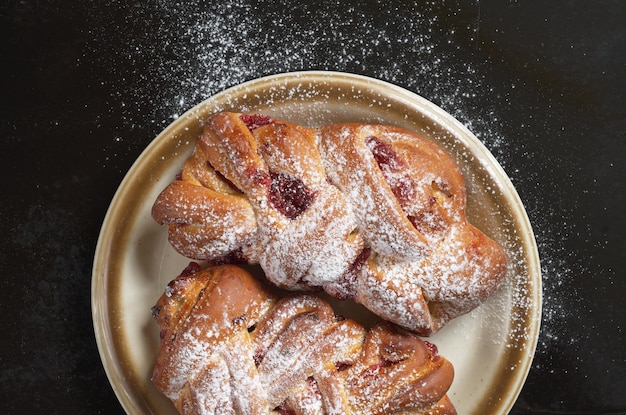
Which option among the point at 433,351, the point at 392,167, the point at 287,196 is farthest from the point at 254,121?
the point at 433,351

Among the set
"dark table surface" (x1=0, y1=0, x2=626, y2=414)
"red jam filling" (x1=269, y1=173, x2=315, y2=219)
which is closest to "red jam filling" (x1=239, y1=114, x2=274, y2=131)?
"red jam filling" (x1=269, y1=173, x2=315, y2=219)

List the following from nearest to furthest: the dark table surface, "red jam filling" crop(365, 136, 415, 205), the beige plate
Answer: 1. "red jam filling" crop(365, 136, 415, 205)
2. the beige plate
3. the dark table surface

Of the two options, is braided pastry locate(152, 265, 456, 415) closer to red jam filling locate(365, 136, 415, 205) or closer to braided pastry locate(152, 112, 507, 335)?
braided pastry locate(152, 112, 507, 335)

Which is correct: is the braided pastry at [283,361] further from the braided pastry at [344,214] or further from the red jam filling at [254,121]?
the red jam filling at [254,121]

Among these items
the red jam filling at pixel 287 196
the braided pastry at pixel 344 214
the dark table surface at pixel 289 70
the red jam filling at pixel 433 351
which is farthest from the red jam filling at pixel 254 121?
the red jam filling at pixel 433 351

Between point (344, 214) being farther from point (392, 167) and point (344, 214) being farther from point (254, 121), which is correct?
point (254, 121)

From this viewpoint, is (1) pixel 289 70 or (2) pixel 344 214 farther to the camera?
(1) pixel 289 70

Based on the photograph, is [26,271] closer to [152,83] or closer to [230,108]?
[152,83]

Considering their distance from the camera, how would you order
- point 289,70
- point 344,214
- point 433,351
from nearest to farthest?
point 344,214 → point 433,351 → point 289,70
